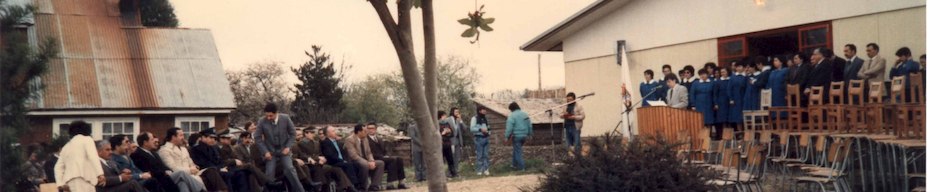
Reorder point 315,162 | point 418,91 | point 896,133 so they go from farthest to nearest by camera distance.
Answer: point 315,162 < point 896,133 < point 418,91

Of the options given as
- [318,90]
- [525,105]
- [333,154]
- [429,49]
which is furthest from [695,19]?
→ [318,90]

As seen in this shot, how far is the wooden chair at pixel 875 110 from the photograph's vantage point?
1241 cm

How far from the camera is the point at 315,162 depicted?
54.1 feet

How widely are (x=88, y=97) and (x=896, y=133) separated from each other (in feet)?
66.7

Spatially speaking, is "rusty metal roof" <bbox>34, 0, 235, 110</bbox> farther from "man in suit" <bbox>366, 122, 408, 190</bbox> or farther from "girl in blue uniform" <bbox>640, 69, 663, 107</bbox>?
"girl in blue uniform" <bbox>640, 69, 663, 107</bbox>

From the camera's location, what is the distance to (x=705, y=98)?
699 inches

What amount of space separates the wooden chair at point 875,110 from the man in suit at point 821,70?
58.1 inches

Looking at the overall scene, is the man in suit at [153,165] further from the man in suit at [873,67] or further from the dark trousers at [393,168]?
the man in suit at [873,67]

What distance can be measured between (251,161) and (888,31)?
8.81m

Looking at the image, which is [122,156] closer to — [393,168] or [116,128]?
[393,168]

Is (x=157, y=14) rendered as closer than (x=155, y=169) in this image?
No

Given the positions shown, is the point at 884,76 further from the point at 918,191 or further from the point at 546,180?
the point at 546,180

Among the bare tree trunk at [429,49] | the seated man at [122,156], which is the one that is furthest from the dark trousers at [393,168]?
the bare tree trunk at [429,49]
